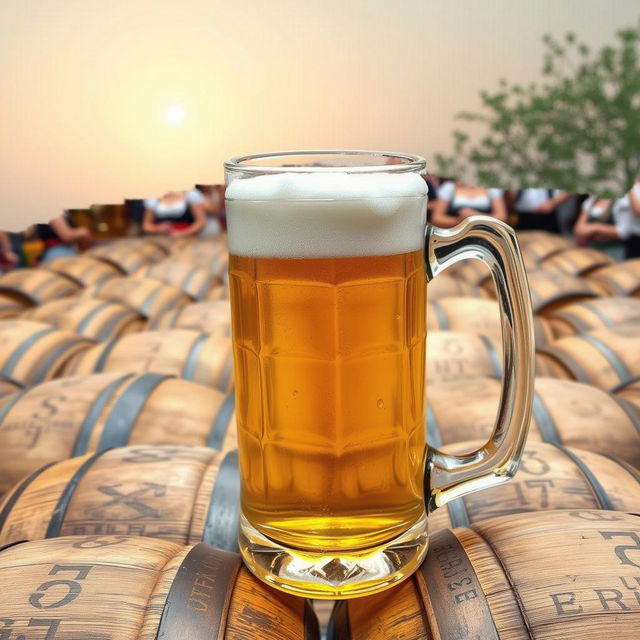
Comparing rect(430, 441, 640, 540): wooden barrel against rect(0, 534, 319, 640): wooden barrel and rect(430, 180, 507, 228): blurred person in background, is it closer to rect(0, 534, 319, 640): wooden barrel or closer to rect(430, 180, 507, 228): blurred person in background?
rect(0, 534, 319, 640): wooden barrel

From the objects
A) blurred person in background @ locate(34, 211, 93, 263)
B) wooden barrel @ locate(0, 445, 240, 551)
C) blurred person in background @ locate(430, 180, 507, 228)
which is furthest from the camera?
blurred person in background @ locate(430, 180, 507, 228)

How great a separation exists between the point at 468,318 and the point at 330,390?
2268mm

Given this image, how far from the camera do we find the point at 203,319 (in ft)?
10.2

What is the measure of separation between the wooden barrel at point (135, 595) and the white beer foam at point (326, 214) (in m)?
0.44

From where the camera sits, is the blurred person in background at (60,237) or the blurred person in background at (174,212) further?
the blurred person in background at (174,212)

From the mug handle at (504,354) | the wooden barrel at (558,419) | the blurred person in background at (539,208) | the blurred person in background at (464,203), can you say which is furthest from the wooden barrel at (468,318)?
the blurred person in background at (539,208)

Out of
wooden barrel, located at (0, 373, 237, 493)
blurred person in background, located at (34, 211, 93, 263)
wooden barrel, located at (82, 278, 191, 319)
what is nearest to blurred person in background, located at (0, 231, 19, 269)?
blurred person in background, located at (34, 211, 93, 263)

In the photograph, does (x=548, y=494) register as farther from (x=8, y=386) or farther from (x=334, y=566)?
(x=8, y=386)

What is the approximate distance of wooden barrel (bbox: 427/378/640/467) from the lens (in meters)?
1.80

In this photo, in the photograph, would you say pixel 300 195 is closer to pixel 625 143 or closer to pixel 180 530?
pixel 180 530

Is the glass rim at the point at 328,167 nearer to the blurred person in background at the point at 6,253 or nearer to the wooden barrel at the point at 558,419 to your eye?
the wooden barrel at the point at 558,419

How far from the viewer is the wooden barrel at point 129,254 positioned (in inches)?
207

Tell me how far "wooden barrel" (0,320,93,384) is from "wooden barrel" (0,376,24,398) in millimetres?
39

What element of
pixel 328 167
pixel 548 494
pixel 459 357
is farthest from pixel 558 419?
pixel 328 167
